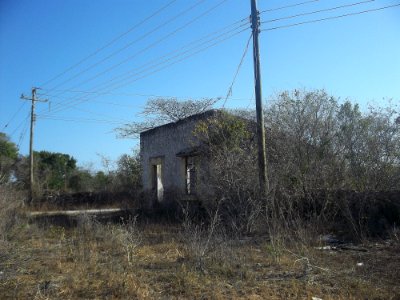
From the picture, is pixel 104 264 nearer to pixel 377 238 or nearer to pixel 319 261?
pixel 319 261

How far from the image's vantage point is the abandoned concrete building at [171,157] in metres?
18.6

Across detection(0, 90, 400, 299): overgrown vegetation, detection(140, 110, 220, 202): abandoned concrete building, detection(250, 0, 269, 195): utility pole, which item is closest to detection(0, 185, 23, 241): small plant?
detection(0, 90, 400, 299): overgrown vegetation

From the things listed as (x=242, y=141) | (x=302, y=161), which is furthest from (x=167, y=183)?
(x=302, y=161)

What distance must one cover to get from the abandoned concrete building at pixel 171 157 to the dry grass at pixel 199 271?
8007 millimetres

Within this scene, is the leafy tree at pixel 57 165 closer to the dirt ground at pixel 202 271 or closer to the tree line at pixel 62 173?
the tree line at pixel 62 173

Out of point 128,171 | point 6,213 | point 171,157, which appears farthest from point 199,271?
point 128,171

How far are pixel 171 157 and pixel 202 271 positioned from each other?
45.8 ft

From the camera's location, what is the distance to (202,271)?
7.05 m

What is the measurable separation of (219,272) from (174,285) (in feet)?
3.07

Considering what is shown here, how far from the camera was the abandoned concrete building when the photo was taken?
18578 millimetres

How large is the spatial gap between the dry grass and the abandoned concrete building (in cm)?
801

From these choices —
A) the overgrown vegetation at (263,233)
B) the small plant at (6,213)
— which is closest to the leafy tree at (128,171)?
the overgrown vegetation at (263,233)

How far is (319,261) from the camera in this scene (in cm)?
788

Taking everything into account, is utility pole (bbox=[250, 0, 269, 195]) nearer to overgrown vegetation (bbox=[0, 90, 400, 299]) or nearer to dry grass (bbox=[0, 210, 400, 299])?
overgrown vegetation (bbox=[0, 90, 400, 299])
